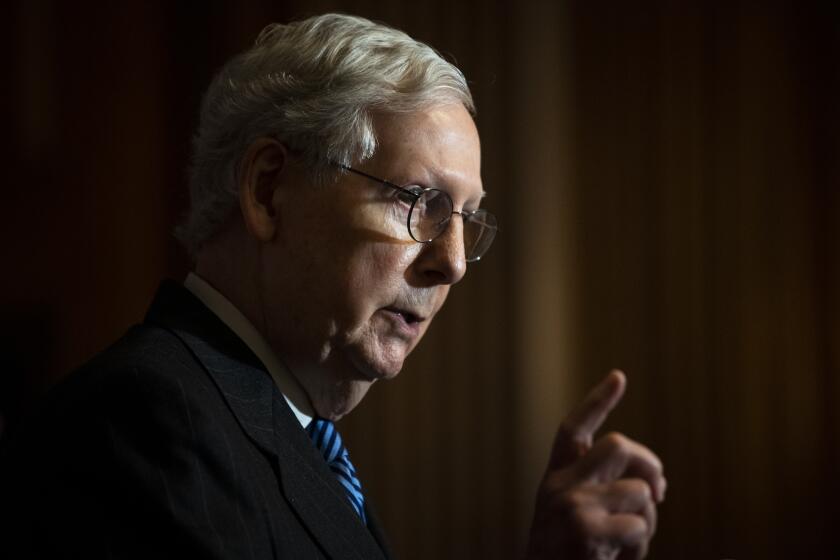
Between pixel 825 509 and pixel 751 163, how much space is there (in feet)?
4.42

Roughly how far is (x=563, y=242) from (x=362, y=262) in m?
2.31

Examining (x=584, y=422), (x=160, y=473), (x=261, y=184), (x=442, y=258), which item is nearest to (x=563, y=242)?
(x=442, y=258)

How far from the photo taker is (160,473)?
1.10 m

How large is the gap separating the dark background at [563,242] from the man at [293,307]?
1945 mm

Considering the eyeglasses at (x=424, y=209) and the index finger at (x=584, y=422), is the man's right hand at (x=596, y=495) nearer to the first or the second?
the index finger at (x=584, y=422)

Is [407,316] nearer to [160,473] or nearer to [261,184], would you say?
[261,184]

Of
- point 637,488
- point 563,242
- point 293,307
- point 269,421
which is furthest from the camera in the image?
point 563,242

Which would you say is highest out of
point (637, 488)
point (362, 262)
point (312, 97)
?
point (312, 97)

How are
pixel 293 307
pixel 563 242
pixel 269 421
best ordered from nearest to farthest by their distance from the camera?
pixel 269 421 < pixel 293 307 < pixel 563 242

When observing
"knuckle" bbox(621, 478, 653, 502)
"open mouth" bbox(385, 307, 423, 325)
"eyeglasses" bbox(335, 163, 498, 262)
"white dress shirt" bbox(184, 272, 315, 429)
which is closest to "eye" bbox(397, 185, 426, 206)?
"eyeglasses" bbox(335, 163, 498, 262)

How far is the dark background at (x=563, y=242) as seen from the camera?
11.5 ft

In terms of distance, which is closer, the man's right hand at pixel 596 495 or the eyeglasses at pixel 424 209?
the man's right hand at pixel 596 495

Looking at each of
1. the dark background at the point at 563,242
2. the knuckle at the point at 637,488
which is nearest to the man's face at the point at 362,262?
the knuckle at the point at 637,488

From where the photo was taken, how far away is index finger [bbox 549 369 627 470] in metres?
1.11
